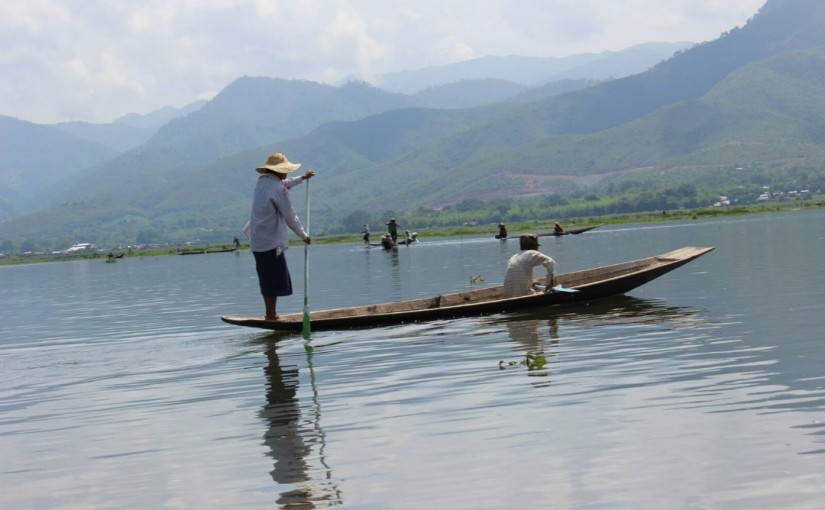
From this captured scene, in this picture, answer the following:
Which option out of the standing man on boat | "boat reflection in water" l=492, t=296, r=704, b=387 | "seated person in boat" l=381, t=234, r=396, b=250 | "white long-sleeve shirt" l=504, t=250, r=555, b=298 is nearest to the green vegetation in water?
"boat reflection in water" l=492, t=296, r=704, b=387

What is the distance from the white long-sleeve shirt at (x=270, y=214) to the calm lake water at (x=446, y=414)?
2.06 metres

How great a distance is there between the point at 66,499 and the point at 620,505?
16.9 ft

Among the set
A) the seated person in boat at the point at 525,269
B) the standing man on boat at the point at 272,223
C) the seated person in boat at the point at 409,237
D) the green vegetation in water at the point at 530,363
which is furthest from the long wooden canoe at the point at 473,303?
the seated person in boat at the point at 409,237

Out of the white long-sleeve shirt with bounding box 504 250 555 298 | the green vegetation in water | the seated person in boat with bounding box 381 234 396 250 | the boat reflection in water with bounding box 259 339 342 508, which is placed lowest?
the boat reflection in water with bounding box 259 339 342 508

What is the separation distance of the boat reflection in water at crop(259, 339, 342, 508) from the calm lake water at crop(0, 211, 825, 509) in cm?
3

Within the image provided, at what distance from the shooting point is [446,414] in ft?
42.0

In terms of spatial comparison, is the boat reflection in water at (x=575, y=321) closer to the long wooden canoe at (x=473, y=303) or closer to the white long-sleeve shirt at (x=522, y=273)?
the long wooden canoe at (x=473, y=303)

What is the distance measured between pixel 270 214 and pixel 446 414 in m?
9.31

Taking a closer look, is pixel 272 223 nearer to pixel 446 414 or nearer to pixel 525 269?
pixel 525 269

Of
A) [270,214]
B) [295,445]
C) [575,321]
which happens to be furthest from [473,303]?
[295,445]

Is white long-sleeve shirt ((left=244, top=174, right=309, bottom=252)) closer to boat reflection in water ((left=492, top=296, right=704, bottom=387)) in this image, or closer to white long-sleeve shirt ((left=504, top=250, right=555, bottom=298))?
boat reflection in water ((left=492, top=296, right=704, bottom=387))

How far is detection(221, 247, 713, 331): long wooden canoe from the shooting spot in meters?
Result: 22.6

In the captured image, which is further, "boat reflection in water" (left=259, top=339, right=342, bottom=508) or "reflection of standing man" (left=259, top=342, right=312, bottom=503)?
"reflection of standing man" (left=259, top=342, right=312, bottom=503)

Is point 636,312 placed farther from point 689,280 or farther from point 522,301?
point 689,280
